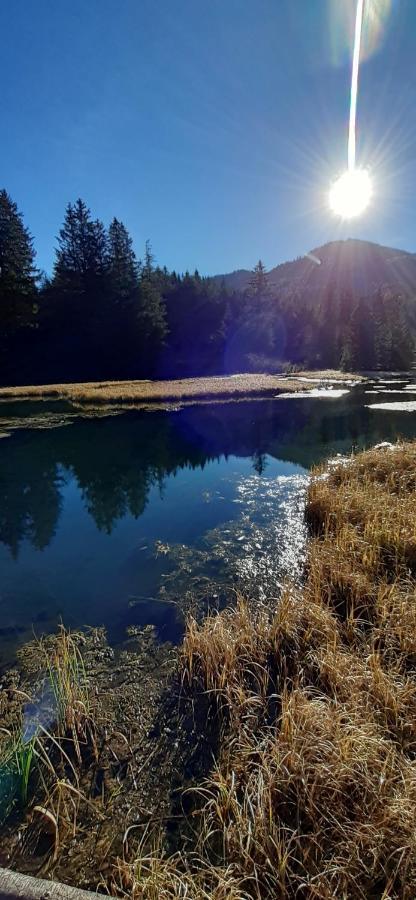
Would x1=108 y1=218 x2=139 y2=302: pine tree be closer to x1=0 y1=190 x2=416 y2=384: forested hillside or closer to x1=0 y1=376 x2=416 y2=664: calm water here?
x1=0 y1=190 x2=416 y2=384: forested hillside

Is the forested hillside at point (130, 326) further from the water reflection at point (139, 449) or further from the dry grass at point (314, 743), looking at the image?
the dry grass at point (314, 743)

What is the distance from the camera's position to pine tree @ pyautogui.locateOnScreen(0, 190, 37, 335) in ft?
186

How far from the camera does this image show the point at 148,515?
36.6 ft

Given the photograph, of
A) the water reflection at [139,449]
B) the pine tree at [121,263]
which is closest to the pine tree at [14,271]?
the pine tree at [121,263]

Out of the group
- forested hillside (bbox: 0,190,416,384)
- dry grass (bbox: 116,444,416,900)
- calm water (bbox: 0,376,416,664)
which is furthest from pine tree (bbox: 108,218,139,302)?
dry grass (bbox: 116,444,416,900)

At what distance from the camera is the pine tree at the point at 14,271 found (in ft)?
186

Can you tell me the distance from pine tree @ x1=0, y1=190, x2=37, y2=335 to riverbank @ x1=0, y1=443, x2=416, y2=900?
6368 cm

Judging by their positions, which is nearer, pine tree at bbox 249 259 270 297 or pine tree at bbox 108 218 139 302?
pine tree at bbox 108 218 139 302

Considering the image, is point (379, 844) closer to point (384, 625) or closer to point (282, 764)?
point (282, 764)

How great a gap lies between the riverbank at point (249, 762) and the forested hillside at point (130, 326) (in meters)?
59.3

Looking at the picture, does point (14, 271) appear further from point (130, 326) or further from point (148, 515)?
point (148, 515)

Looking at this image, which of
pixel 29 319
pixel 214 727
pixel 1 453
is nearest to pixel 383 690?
pixel 214 727

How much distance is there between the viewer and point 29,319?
5997 centimetres

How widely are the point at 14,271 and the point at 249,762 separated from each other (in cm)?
6838
